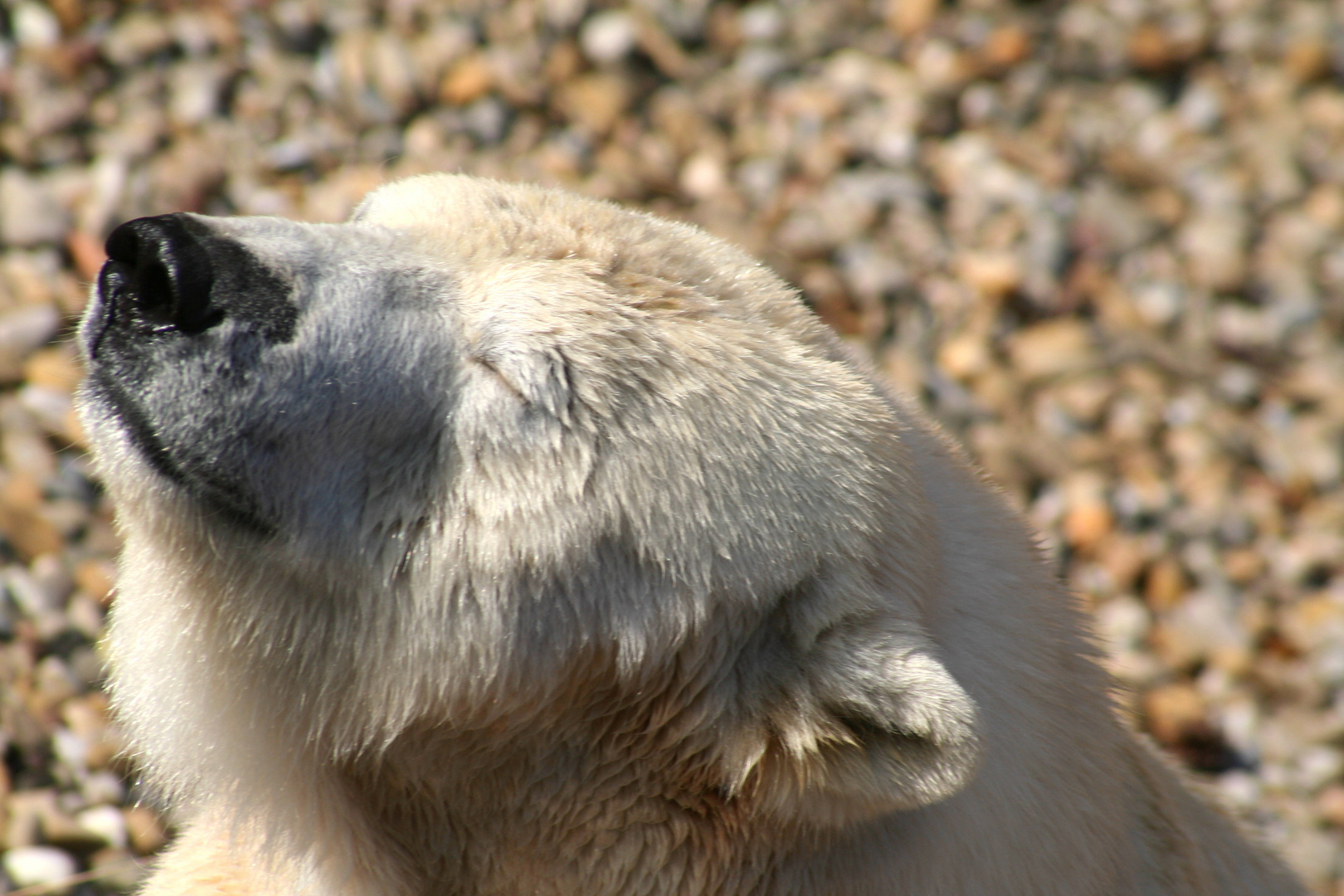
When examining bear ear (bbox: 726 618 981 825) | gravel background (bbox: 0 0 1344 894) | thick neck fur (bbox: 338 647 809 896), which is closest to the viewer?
bear ear (bbox: 726 618 981 825)

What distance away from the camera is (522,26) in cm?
518

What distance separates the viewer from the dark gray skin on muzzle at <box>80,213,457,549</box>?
198cm

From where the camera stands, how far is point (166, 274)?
1.97 m

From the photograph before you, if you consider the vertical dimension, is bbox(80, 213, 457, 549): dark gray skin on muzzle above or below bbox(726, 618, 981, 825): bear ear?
above

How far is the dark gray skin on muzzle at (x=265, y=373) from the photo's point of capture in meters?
1.98

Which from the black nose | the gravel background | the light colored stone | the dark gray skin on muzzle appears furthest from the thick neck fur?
the gravel background

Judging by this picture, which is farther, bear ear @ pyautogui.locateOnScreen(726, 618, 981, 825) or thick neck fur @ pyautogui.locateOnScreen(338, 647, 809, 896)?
thick neck fur @ pyautogui.locateOnScreen(338, 647, 809, 896)

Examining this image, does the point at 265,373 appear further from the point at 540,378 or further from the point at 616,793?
the point at 616,793

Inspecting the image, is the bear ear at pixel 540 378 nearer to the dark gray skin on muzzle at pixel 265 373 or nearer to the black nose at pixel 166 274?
the dark gray skin on muzzle at pixel 265 373

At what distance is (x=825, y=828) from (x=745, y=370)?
2.43 feet

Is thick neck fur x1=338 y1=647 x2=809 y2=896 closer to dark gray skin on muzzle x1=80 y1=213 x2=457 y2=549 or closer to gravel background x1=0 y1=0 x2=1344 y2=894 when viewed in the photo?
dark gray skin on muzzle x1=80 y1=213 x2=457 y2=549

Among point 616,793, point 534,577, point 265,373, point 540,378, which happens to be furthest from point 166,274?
point 616,793

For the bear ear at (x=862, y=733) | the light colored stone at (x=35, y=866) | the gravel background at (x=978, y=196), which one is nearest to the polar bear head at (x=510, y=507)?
the bear ear at (x=862, y=733)

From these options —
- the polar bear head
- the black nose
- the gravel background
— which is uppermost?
the black nose
